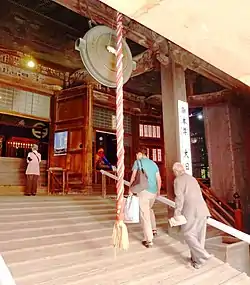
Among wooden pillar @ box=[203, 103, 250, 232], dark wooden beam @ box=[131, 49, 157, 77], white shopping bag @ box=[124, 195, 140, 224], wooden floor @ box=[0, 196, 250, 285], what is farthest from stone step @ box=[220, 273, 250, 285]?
wooden pillar @ box=[203, 103, 250, 232]

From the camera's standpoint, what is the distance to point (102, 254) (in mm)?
4422

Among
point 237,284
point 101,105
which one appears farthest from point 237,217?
point 101,105

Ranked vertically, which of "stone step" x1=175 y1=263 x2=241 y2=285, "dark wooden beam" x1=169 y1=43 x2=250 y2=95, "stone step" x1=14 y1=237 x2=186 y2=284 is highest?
"dark wooden beam" x1=169 y1=43 x2=250 y2=95

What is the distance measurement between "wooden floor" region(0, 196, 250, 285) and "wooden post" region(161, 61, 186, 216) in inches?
52.4

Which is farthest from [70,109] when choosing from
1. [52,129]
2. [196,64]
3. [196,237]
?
[196,237]

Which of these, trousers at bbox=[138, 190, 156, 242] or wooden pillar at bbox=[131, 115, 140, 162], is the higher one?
wooden pillar at bbox=[131, 115, 140, 162]

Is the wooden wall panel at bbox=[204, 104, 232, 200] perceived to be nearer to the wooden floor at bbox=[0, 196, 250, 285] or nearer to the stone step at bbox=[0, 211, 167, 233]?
the wooden floor at bbox=[0, 196, 250, 285]

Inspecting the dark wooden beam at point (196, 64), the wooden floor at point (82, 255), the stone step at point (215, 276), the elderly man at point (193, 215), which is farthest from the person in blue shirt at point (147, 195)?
the dark wooden beam at point (196, 64)

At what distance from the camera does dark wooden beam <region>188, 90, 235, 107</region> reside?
907cm

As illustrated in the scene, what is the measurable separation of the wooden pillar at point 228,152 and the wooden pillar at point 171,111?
4177 millimetres

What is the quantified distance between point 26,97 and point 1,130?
13.1 ft

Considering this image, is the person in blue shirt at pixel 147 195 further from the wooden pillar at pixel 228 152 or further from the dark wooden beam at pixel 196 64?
the wooden pillar at pixel 228 152

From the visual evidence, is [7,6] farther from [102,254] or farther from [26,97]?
[102,254]

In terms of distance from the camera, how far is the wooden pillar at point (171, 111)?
599 cm
